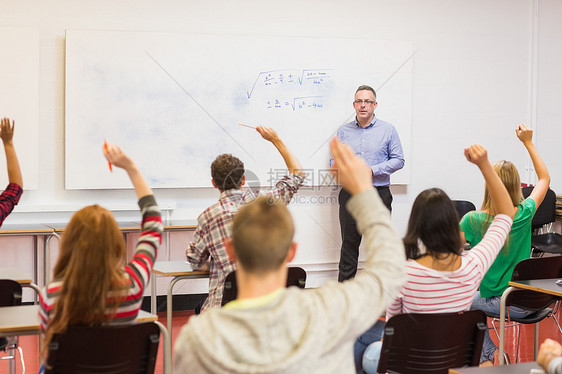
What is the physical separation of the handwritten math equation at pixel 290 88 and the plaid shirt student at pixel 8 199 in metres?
2.53

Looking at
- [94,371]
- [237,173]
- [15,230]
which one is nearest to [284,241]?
[94,371]

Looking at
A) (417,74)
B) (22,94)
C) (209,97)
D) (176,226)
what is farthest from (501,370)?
(417,74)

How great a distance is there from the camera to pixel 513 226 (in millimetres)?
3145

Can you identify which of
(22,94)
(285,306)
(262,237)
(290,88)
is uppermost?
(290,88)

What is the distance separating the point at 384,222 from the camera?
115cm

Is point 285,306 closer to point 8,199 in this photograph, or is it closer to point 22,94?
point 8,199

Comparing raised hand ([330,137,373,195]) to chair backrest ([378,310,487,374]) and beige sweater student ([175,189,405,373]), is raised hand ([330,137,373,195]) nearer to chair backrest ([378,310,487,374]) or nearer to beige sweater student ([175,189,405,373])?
beige sweater student ([175,189,405,373])

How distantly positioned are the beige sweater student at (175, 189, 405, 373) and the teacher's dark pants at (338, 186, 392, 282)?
3.97 meters

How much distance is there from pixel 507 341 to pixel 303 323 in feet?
11.8

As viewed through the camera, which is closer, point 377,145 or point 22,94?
point 22,94

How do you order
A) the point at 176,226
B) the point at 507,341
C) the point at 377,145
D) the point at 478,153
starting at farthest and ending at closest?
the point at 377,145 < the point at 176,226 < the point at 507,341 < the point at 478,153

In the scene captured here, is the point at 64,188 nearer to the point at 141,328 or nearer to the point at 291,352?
the point at 141,328

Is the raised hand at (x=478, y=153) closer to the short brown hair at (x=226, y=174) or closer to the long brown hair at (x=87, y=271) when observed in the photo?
the long brown hair at (x=87, y=271)

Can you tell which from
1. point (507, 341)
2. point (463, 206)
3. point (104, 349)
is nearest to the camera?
point (104, 349)
